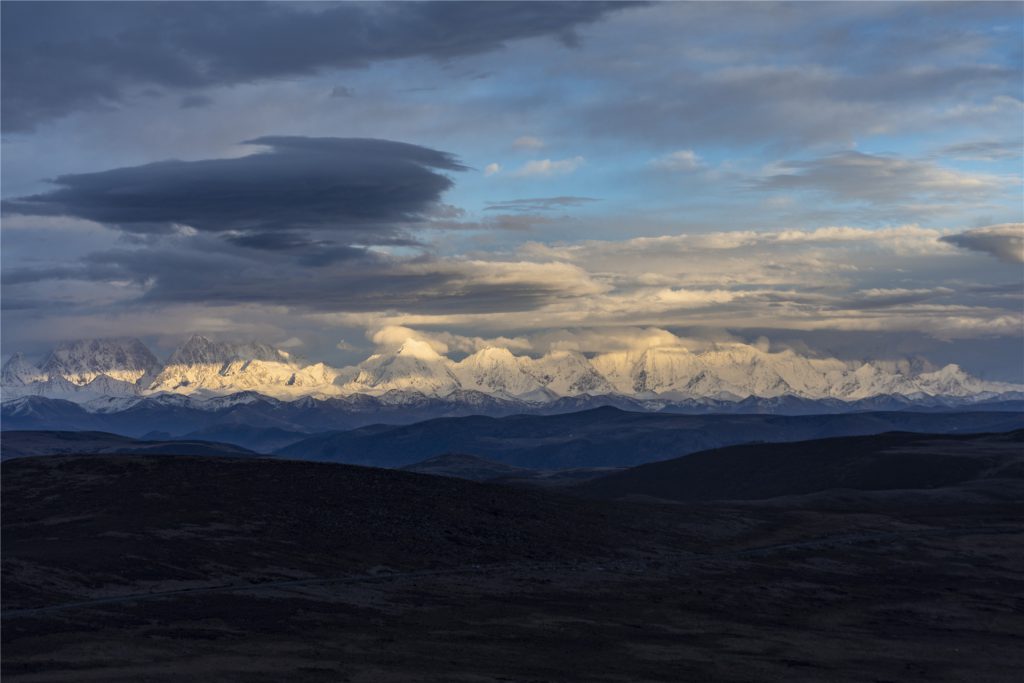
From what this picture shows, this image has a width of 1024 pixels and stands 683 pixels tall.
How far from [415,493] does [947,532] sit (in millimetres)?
69972

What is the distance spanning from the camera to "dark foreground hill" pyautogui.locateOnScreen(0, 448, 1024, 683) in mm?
77062

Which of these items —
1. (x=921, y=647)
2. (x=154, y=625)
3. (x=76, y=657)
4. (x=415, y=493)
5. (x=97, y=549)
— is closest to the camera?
(x=76, y=657)

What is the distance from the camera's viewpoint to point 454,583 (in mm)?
109562

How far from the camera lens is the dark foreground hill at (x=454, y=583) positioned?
77.1 m

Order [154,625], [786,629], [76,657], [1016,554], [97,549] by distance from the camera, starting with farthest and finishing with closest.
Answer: [1016,554] → [97,549] → [786,629] → [154,625] → [76,657]

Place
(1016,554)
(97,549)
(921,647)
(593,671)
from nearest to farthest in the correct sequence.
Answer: (593,671) → (921,647) → (97,549) → (1016,554)

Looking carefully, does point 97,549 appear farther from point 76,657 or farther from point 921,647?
point 921,647

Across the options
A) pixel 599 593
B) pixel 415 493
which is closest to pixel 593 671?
pixel 599 593

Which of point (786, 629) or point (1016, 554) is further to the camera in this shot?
point (1016, 554)

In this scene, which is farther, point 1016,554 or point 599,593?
point 1016,554

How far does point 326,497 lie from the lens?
143 metres

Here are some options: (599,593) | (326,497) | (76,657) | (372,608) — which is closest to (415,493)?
(326,497)

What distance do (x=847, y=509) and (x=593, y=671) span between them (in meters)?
133

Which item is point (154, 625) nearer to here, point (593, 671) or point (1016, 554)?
point (593, 671)
